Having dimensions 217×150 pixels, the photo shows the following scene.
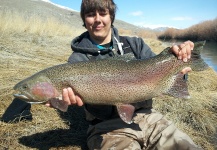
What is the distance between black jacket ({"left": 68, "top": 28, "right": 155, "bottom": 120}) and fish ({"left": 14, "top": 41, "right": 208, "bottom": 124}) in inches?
19.2

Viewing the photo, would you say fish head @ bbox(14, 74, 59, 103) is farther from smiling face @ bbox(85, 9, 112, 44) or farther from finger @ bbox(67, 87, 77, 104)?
smiling face @ bbox(85, 9, 112, 44)

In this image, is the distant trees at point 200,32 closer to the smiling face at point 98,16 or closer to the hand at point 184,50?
the smiling face at point 98,16

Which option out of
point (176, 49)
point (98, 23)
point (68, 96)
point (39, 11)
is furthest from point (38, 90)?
point (39, 11)

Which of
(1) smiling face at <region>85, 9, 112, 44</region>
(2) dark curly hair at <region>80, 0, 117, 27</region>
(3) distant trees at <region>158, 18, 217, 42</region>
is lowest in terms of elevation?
(3) distant trees at <region>158, 18, 217, 42</region>

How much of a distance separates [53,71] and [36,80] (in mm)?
202

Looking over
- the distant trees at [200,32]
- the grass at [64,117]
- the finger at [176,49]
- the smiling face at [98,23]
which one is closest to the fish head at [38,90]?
the grass at [64,117]

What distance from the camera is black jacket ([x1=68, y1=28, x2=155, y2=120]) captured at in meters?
3.38

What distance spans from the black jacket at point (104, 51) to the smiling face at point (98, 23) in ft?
0.48

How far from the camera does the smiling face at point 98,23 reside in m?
3.56

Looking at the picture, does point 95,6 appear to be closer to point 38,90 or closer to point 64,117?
point 38,90

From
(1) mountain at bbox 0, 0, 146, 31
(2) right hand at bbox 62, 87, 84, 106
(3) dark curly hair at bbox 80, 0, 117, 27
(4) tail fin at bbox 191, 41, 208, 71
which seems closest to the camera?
(2) right hand at bbox 62, 87, 84, 106

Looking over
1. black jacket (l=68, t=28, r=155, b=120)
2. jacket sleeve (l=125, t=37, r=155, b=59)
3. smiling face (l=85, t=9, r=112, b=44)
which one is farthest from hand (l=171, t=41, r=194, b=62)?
Answer: smiling face (l=85, t=9, r=112, b=44)

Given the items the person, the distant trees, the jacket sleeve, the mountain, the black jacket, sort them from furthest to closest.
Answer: the mountain → the distant trees → the jacket sleeve → the black jacket → the person

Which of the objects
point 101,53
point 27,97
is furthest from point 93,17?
point 27,97
